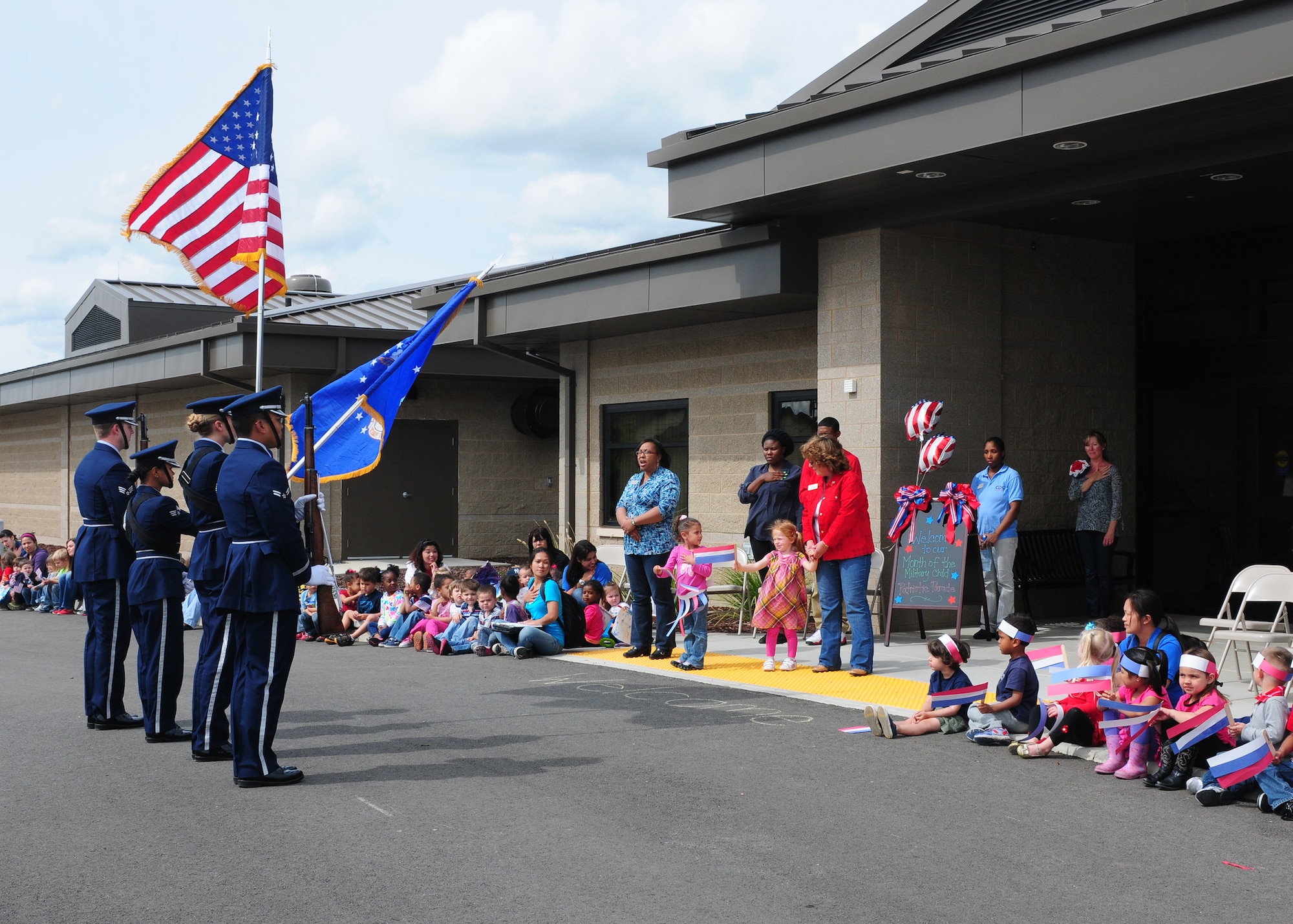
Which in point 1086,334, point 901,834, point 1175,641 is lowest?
point 901,834

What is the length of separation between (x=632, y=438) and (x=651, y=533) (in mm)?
5924

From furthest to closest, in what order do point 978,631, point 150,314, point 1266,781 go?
point 150,314
point 978,631
point 1266,781

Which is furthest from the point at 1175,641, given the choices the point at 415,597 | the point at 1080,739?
the point at 415,597

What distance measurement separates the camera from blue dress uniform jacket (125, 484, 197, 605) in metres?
7.99

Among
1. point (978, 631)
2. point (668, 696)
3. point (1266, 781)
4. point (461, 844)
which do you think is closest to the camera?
point (461, 844)

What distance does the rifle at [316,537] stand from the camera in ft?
23.0

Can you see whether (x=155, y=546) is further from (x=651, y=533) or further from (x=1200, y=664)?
(x=1200, y=664)

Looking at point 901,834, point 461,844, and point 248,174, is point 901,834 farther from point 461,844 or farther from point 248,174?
point 248,174

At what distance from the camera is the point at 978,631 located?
12070 millimetres

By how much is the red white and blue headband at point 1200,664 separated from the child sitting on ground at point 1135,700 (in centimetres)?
28

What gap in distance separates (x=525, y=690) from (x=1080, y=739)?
401cm

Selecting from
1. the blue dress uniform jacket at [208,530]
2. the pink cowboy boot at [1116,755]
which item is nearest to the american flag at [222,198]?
the blue dress uniform jacket at [208,530]

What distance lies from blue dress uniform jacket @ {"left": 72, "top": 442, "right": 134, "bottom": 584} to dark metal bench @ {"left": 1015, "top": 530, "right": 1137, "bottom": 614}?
8107mm

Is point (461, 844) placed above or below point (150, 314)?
below
